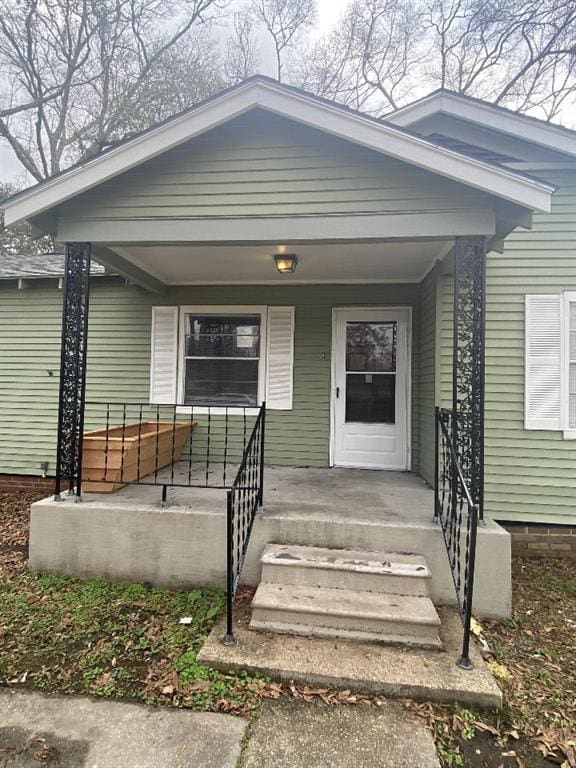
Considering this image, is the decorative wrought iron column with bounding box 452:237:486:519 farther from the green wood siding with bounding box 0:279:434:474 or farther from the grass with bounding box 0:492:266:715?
the grass with bounding box 0:492:266:715

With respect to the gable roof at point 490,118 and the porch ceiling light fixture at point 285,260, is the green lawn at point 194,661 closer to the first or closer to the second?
the porch ceiling light fixture at point 285,260

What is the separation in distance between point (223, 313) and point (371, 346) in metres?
1.97

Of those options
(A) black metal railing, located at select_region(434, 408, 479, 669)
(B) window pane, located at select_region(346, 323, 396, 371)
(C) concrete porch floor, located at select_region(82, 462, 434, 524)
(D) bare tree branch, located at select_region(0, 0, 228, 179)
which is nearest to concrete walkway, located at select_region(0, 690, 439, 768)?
(A) black metal railing, located at select_region(434, 408, 479, 669)

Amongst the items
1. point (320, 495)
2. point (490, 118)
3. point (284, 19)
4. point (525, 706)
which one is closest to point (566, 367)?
point (490, 118)

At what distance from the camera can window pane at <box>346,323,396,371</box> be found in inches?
209

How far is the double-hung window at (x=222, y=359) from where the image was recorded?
218 inches

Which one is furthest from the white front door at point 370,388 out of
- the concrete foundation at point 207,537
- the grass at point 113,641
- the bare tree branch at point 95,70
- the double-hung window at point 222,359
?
the bare tree branch at point 95,70

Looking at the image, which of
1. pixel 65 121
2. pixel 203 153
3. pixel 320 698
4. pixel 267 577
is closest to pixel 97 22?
pixel 65 121

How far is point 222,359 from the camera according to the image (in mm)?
5574

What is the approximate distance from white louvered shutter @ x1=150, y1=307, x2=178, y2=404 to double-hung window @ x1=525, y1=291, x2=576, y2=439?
4153 millimetres

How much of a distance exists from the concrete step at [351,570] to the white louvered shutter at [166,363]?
3059 millimetres

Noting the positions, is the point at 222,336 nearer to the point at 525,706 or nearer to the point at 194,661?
the point at 194,661

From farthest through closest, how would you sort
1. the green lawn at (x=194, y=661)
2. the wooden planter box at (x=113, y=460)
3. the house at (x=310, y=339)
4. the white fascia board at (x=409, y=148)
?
the wooden planter box at (x=113, y=460), the house at (x=310, y=339), the white fascia board at (x=409, y=148), the green lawn at (x=194, y=661)

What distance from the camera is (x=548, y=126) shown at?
4.21 metres
